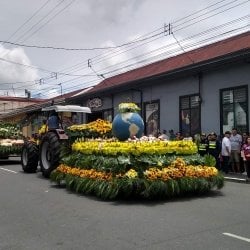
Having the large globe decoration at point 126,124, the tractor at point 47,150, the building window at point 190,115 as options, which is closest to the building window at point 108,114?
the building window at point 190,115

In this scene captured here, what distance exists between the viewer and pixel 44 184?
14.6 meters

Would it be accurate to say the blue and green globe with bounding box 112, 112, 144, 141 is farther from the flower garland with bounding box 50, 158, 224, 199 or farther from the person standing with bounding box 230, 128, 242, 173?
the person standing with bounding box 230, 128, 242, 173

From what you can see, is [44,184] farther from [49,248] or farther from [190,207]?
[49,248]

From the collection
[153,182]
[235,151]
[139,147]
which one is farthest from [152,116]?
[153,182]

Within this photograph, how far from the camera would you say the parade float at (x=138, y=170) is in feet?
35.5

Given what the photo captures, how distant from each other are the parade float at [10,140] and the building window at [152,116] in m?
7.18

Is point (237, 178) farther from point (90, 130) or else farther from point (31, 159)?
point (31, 159)

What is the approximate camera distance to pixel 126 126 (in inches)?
513

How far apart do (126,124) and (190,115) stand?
1091 cm

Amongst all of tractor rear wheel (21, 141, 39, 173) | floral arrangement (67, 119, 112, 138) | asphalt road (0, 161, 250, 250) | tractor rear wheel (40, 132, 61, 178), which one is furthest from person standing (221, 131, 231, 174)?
tractor rear wheel (21, 141, 39, 173)

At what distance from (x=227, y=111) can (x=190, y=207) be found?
11.8m

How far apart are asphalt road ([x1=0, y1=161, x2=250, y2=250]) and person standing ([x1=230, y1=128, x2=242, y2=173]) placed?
5.90m

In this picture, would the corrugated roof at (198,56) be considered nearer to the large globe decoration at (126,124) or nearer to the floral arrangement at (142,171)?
the large globe decoration at (126,124)

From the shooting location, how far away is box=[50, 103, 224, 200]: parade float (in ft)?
35.5
